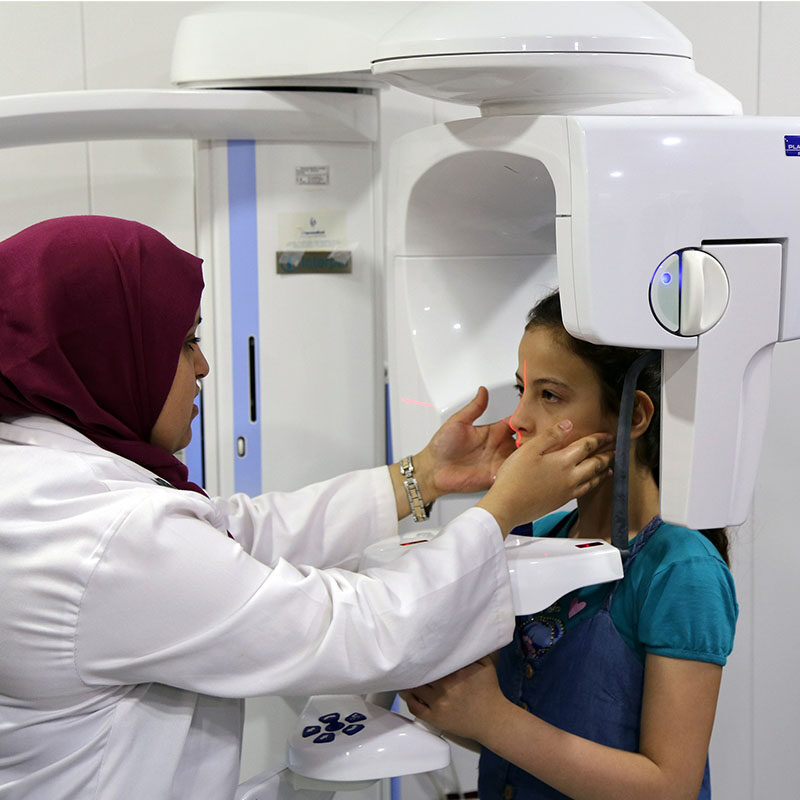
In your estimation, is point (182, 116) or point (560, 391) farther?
point (182, 116)

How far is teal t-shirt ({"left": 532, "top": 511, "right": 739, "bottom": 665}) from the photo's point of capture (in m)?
1.00

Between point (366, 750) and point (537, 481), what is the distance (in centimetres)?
32

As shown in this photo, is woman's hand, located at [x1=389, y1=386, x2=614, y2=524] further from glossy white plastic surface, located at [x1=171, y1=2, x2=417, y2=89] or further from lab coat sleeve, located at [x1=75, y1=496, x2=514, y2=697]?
glossy white plastic surface, located at [x1=171, y1=2, x2=417, y2=89]

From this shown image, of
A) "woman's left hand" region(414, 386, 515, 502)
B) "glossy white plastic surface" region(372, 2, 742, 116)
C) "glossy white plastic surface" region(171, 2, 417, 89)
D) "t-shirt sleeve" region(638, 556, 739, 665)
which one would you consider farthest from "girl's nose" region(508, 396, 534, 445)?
"glossy white plastic surface" region(171, 2, 417, 89)

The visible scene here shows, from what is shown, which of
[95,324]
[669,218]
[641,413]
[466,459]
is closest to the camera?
[669,218]

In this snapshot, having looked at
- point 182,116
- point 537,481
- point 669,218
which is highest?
point 182,116

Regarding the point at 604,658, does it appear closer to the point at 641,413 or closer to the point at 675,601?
the point at 675,601

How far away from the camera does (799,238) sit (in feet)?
3.18

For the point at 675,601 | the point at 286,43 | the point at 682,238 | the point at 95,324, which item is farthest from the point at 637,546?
the point at 286,43

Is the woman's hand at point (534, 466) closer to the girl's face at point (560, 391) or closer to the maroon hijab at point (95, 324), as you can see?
the girl's face at point (560, 391)

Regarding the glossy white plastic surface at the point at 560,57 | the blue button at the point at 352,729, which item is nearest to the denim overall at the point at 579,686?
the blue button at the point at 352,729

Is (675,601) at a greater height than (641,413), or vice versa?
(641,413)

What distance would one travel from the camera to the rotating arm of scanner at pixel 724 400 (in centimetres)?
94

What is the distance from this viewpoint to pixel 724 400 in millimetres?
961
